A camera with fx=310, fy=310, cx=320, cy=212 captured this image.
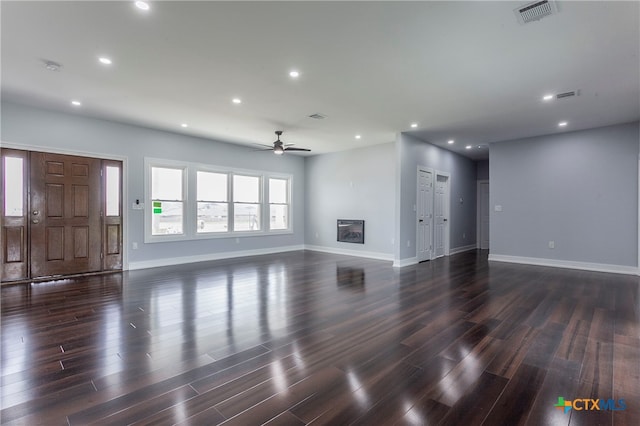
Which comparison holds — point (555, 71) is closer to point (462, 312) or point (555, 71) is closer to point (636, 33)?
point (636, 33)

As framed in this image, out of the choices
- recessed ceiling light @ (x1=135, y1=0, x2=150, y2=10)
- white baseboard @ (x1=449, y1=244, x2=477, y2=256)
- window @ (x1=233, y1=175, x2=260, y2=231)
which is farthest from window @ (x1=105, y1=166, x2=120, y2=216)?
white baseboard @ (x1=449, y1=244, x2=477, y2=256)

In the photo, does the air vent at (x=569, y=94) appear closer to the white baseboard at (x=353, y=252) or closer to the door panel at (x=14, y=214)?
the white baseboard at (x=353, y=252)

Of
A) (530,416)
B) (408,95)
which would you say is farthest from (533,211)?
(530,416)

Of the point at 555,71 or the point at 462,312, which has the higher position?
the point at 555,71

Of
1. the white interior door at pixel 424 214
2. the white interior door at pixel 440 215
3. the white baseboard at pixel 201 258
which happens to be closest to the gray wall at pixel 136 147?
the white baseboard at pixel 201 258

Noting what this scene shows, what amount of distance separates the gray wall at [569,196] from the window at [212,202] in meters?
6.37

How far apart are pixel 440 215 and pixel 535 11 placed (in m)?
5.98

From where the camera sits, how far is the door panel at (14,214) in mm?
4848

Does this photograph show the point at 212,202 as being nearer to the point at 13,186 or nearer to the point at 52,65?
the point at 13,186

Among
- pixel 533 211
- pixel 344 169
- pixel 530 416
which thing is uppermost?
pixel 344 169

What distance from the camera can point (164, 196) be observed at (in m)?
6.58

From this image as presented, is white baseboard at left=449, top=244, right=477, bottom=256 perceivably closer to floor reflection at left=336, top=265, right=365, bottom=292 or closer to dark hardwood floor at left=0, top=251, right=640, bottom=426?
floor reflection at left=336, top=265, right=365, bottom=292

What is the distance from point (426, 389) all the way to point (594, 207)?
6.24 meters

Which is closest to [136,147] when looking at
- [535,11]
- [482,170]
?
[535,11]
